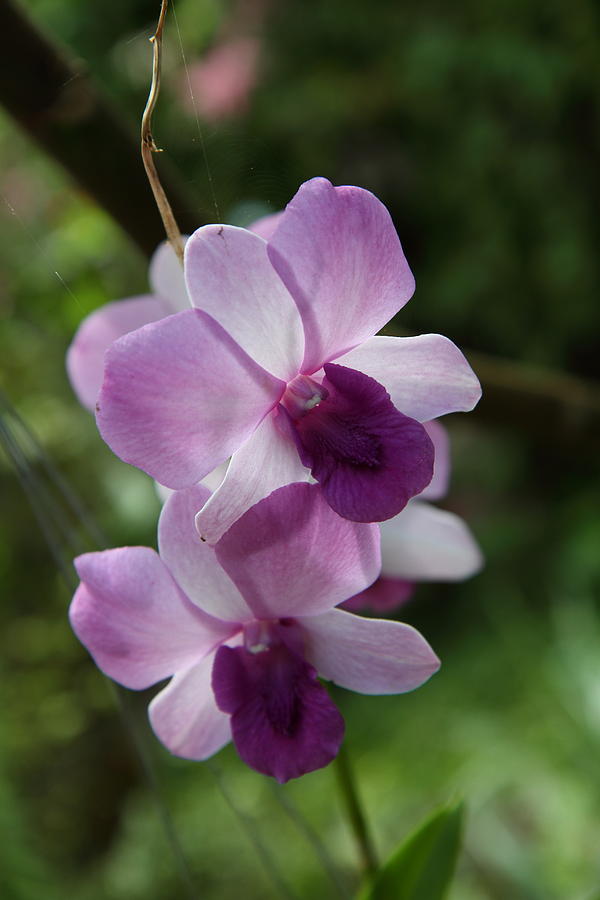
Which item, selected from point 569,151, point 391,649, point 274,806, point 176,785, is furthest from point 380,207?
point 569,151

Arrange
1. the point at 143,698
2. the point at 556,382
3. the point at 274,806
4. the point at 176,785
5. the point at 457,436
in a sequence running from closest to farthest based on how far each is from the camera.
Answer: the point at 556,382, the point at 274,806, the point at 176,785, the point at 143,698, the point at 457,436

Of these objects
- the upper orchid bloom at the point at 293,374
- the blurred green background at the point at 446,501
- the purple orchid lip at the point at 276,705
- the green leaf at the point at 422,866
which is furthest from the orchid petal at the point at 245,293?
the blurred green background at the point at 446,501

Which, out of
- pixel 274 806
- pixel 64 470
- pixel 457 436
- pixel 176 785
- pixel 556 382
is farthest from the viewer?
pixel 457 436

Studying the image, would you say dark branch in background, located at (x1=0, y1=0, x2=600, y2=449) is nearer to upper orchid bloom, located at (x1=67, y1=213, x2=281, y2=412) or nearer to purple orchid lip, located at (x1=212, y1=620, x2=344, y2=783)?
upper orchid bloom, located at (x1=67, y1=213, x2=281, y2=412)

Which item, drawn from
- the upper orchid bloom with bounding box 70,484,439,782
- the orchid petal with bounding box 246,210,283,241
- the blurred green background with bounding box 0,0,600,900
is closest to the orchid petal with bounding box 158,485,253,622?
the upper orchid bloom with bounding box 70,484,439,782

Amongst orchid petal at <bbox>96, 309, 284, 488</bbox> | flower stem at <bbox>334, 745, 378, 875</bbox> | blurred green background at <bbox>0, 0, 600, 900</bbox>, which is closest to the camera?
orchid petal at <bbox>96, 309, 284, 488</bbox>

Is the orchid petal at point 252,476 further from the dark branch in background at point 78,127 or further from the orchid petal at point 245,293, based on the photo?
the dark branch in background at point 78,127

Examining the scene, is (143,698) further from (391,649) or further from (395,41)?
(391,649)

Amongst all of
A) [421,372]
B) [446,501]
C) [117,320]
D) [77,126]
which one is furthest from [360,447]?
[446,501]
